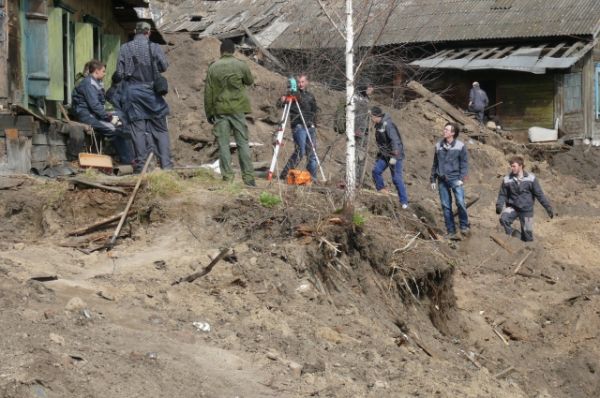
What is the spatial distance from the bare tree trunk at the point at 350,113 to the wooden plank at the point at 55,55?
445 cm

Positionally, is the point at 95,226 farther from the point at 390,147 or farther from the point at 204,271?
the point at 390,147

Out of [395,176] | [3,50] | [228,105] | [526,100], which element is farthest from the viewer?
[526,100]

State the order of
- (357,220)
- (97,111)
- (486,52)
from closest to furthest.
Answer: (357,220) < (97,111) < (486,52)

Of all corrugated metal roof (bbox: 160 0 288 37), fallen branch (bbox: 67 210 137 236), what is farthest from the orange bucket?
corrugated metal roof (bbox: 160 0 288 37)

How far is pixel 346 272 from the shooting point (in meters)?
10.7

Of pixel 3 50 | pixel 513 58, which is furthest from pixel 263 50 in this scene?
pixel 3 50

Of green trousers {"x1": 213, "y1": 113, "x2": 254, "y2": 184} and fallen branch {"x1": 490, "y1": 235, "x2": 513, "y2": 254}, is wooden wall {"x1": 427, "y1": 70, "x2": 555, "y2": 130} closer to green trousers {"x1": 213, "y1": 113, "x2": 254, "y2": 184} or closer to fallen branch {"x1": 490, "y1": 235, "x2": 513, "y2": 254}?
fallen branch {"x1": 490, "y1": 235, "x2": 513, "y2": 254}

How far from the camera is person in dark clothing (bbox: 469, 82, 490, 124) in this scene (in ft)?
92.0

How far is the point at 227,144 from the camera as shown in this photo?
39.8 ft

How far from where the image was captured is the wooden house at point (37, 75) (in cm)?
1303

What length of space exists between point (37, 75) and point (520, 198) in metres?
7.10

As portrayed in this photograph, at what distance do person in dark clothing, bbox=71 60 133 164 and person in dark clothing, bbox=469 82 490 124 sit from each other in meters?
15.2

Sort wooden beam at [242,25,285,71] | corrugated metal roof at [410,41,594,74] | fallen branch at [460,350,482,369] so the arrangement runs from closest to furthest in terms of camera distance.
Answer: fallen branch at [460,350,482,369] → wooden beam at [242,25,285,71] → corrugated metal roof at [410,41,594,74]

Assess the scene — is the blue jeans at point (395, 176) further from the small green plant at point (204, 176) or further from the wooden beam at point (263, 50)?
the wooden beam at point (263, 50)
